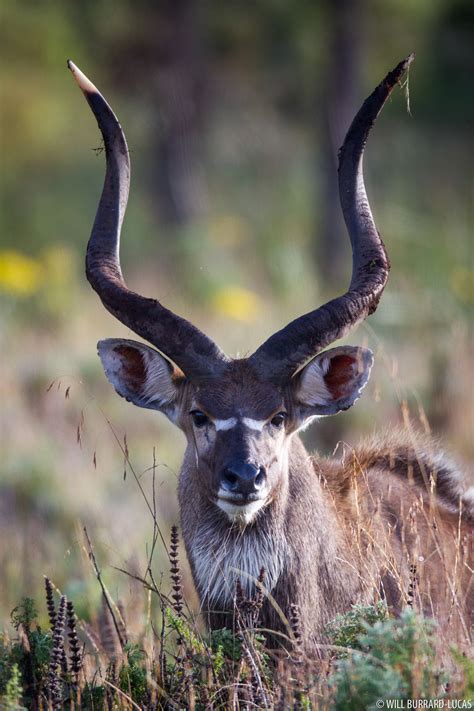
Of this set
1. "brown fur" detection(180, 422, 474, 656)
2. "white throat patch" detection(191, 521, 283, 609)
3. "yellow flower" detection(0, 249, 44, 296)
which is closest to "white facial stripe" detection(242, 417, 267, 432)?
"brown fur" detection(180, 422, 474, 656)

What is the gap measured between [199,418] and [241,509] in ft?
1.93

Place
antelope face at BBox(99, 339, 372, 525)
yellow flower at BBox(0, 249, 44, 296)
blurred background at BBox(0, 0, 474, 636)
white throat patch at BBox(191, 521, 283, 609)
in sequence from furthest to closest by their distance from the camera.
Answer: yellow flower at BBox(0, 249, 44, 296), blurred background at BBox(0, 0, 474, 636), white throat patch at BBox(191, 521, 283, 609), antelope face at BBox(99, 339, 372, 525)

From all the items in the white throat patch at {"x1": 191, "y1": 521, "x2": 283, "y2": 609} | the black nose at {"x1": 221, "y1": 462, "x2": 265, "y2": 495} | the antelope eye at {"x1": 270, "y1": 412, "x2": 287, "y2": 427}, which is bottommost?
the white throat patch at {"x1": 191, "y1": 521, "x2": 283, "y2": 609}

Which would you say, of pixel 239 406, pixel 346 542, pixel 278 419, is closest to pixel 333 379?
pixel 278 419

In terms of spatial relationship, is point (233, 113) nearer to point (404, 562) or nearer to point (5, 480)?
point (5, 480)

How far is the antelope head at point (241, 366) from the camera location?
5688 millimetres

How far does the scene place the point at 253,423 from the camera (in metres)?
5.75

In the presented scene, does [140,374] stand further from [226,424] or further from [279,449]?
[279,449]

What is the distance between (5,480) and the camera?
11352 mm

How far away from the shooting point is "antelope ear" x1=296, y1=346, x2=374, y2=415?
235 inches

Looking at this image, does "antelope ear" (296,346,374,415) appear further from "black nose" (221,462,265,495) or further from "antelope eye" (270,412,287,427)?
"black nose" (221,462,265,495)

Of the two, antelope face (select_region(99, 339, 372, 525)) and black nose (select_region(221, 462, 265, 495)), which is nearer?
black nose (select_region(221, 462, 265, 495))

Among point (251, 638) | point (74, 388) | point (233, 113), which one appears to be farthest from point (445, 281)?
point (233, 113)

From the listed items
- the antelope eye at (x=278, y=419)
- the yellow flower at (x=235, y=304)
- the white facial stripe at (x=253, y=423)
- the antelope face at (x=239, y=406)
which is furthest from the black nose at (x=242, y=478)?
the yellow flower at (x=235, y=304)
